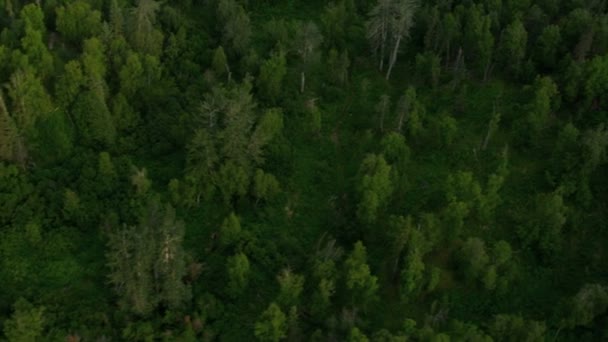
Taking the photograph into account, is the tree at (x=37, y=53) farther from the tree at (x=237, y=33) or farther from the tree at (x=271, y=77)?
the tree at (x=271, y=77)

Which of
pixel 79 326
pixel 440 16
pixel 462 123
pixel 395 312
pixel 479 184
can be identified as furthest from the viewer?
pixel 440 16

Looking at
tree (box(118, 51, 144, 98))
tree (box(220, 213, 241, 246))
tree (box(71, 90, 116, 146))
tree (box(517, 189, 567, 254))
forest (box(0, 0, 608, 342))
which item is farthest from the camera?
tree (box(118, 51, 144, 98))

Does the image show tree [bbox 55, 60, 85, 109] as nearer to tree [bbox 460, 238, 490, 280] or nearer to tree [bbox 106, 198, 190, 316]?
tree [bbox 106, 198, 190, 316]

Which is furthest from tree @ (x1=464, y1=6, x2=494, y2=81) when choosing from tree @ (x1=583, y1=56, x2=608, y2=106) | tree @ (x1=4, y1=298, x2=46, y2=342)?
tree @ (x1=4, y1=298, x2=46, y2=342)

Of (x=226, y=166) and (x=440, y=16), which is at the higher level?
(x=440, y=16)

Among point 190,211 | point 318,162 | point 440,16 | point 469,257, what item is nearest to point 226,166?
point 190,211

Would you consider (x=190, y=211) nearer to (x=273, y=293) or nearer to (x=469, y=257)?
(x=273, y=293)

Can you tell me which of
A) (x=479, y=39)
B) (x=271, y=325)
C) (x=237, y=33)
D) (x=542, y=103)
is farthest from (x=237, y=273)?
(x=479, y=39)
